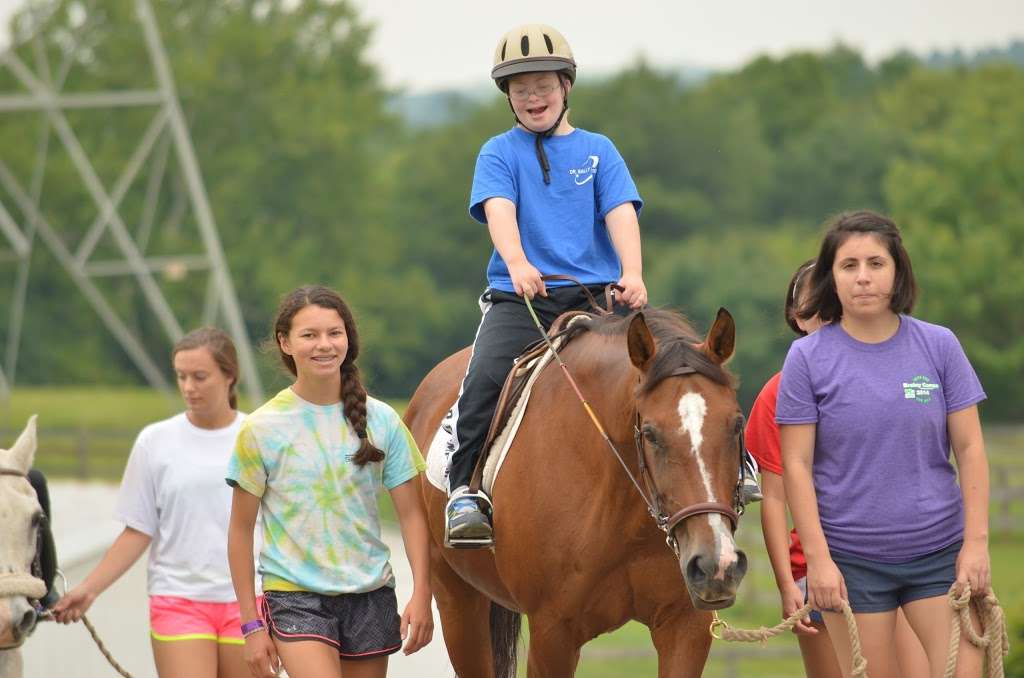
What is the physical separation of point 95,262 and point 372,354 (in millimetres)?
11588

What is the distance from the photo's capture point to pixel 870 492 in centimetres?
531

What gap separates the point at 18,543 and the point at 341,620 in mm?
1198

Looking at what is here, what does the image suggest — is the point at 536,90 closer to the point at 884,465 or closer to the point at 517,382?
the point at 517,382

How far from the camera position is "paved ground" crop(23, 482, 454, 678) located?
11977 millimetres

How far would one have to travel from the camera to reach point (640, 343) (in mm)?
5438

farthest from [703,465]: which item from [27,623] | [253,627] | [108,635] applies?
[108,635]

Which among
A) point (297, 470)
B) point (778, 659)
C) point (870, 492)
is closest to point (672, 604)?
point (870, 492)

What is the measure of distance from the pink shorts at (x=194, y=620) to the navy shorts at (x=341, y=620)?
1.08 meters

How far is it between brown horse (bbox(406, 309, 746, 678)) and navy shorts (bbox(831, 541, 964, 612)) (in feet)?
1.63

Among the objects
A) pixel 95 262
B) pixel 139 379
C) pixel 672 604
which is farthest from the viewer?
pixel 139 379

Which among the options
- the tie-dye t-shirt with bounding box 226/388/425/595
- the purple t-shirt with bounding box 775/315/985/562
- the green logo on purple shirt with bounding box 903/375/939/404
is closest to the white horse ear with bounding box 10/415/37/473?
the tie-dye t-shirt with bounding box 226/388/425/595

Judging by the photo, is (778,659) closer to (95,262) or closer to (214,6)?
(95,262)

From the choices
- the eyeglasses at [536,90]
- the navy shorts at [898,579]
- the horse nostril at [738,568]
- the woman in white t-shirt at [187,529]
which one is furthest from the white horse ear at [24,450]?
the navy shorts at [898,579]

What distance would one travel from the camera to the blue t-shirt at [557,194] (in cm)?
666
